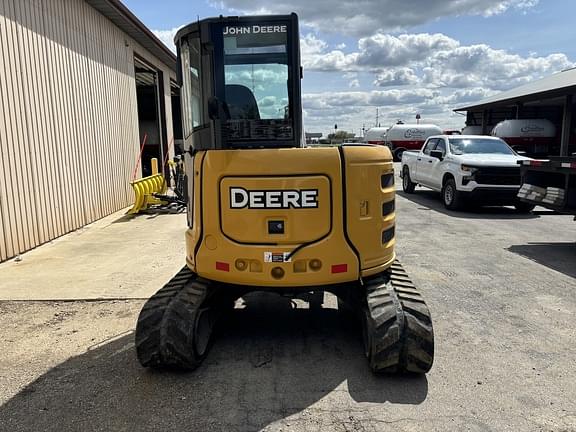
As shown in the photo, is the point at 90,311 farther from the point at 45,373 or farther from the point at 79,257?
the point at 79,257

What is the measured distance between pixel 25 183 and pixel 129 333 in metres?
4.91

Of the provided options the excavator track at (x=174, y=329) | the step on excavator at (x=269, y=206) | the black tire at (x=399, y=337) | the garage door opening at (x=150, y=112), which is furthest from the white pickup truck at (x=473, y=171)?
the excavator track at (x=174, y=329)

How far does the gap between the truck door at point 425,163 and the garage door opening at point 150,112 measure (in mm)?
8897

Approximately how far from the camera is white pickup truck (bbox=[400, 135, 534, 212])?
37.7ft

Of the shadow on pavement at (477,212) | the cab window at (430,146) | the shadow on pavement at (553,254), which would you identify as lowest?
the shadow on pavement at (477,212)

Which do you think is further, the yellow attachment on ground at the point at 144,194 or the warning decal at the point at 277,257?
the yellow attachment on ground at the point at 144,194

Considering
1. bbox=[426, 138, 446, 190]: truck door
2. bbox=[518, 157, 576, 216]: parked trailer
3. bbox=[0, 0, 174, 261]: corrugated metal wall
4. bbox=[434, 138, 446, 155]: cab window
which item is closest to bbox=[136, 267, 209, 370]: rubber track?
bbox=[0, 0, 174, 261]: corrugated metal wall

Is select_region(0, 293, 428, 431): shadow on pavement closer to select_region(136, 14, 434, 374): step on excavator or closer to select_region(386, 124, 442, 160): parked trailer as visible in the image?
select_region(136, 14, 434, 374): step on excavator

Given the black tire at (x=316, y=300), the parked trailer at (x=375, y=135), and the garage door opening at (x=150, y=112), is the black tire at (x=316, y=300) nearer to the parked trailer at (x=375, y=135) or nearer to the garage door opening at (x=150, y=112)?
the garage door opening at (x=150, y=112)

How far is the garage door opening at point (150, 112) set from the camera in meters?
18.9

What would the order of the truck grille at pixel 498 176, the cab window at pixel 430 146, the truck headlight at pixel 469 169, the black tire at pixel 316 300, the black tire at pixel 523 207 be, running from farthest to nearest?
the cab window at pixel 430 146 → the black tire at pixel 523 207 → the truck headlight at pixel 469 169 → the truck grille at pixel 498 176 → the black tire at pixel 316 300

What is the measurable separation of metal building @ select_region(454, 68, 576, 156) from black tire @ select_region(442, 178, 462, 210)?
15.0m

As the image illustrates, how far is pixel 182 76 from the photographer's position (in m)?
4.09

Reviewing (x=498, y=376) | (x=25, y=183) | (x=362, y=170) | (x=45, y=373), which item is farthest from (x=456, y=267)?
(x=25, y=183)
